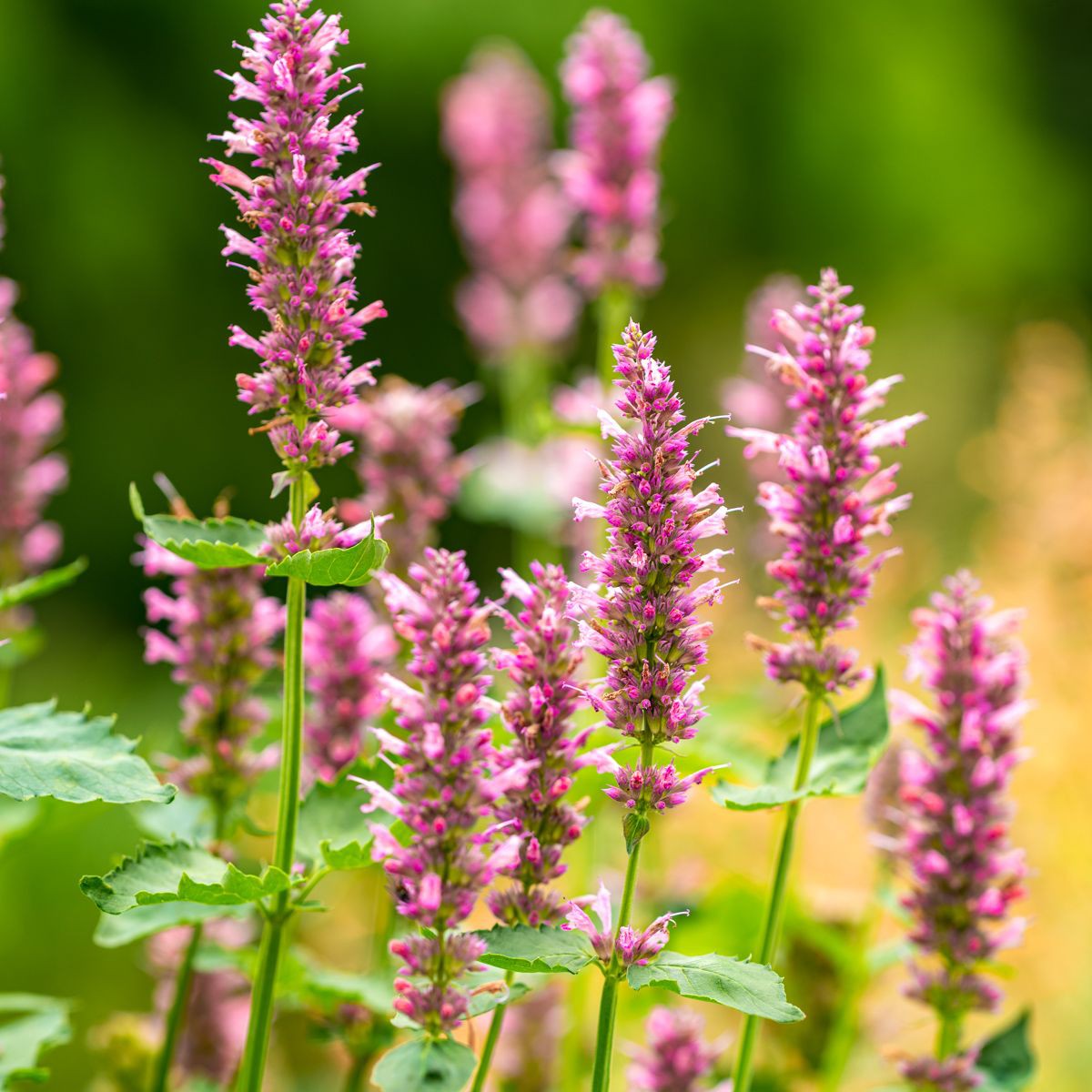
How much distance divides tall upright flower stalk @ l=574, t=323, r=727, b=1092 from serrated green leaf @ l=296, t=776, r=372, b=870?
0.39 meters

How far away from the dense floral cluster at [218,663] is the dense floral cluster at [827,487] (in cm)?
78

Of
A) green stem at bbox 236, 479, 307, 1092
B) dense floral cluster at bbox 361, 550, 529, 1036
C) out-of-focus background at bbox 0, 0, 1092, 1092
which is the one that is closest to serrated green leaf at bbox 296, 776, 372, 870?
green stem at bbox 236, 479, 307, 1092

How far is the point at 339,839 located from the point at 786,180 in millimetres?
8438

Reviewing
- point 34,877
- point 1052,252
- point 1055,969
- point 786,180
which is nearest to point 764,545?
point 1055,969

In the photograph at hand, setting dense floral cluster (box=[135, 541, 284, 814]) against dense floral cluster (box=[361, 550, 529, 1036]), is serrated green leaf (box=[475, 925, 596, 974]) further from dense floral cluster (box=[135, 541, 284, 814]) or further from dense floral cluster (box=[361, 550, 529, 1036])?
dense floral cluster (box=[135, 541, 284, 814])

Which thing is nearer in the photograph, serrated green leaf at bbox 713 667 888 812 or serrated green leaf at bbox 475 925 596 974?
serrated green leaf at bbox 475 925 596 974

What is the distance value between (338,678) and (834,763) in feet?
2.48

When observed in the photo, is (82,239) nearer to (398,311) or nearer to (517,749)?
(398,311)

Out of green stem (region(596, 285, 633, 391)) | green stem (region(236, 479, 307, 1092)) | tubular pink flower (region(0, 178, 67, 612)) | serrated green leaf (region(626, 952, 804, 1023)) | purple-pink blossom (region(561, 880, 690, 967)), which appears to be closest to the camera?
serrated green leaf (region(626, 952, 804, 1023))

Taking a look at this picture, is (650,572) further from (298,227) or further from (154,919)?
(154,919)

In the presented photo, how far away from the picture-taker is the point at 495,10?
7.98 metres

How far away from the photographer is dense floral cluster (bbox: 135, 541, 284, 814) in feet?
6.61

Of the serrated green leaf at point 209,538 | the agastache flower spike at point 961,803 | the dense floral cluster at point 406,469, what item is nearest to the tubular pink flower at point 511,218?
the dense floral cluster at point 406,469

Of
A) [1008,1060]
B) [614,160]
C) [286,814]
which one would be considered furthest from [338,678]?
[614,160]
